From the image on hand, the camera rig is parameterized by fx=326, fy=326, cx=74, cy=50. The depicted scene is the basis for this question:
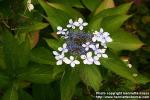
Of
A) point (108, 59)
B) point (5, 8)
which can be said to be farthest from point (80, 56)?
point (5, 8)

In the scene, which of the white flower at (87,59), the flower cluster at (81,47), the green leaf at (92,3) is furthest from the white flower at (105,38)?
the green leaf at (92,3)

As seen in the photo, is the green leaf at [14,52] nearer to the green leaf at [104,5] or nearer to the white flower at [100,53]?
the white flower at [100,53]

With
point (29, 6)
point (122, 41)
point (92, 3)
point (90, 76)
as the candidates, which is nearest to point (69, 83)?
point (90, 76)

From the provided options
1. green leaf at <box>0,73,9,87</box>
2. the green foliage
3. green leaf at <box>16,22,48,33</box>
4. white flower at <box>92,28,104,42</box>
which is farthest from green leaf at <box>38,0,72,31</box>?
green leaf at <box>0,73,9,87</box>

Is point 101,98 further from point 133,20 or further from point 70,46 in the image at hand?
point 133,20

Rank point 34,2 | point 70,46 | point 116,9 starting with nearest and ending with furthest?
point 70,46 → point 116,9 → point 34,2

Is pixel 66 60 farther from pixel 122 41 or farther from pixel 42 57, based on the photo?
pixel 122 41
